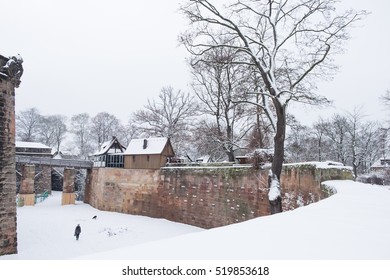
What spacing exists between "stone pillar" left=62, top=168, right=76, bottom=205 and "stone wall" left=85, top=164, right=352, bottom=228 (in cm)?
194

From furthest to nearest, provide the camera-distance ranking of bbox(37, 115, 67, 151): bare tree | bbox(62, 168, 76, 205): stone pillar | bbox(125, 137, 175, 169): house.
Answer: bbox(37, 115, 67, 151): bare tree
bbox(62, 168, 76, 205): stone pillar
bbox(125, 137, 175, 169): house

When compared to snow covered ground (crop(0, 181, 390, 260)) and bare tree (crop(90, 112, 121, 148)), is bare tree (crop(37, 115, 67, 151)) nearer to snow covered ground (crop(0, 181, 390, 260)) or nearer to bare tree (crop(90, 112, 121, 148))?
bare tree (crop(90, 112, 121, 148))

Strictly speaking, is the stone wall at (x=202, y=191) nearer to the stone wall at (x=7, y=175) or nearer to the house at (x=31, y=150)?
the stone wall at (x=7, y=175)

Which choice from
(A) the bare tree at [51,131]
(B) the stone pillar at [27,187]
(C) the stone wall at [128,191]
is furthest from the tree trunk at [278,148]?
(A) the bare tree at [51,131]

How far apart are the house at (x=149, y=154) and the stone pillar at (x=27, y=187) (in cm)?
979

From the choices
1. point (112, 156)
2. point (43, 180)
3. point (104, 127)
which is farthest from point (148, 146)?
point (104, 127)

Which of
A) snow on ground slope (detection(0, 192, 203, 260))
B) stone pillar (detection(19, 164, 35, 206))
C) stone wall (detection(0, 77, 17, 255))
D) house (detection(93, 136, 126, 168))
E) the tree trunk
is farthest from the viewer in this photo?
house (detection(93, 136, 126, 168))

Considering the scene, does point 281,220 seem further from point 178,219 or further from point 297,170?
point 178,219

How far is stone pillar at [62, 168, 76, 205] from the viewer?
30234mm

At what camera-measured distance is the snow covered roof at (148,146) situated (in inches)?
979

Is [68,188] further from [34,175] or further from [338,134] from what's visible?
[338,134]

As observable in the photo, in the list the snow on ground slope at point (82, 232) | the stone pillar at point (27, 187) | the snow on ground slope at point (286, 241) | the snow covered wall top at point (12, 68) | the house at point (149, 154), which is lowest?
the snow on ground slope at point (82, 232)

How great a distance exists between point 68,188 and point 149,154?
11.0m

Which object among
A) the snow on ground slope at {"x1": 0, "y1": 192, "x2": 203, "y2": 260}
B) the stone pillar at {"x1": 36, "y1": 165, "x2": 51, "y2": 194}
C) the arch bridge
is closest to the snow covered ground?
the snow on ground slope at {"x1": 0, "y1": 192, "x2": 203, "y2": 260}
